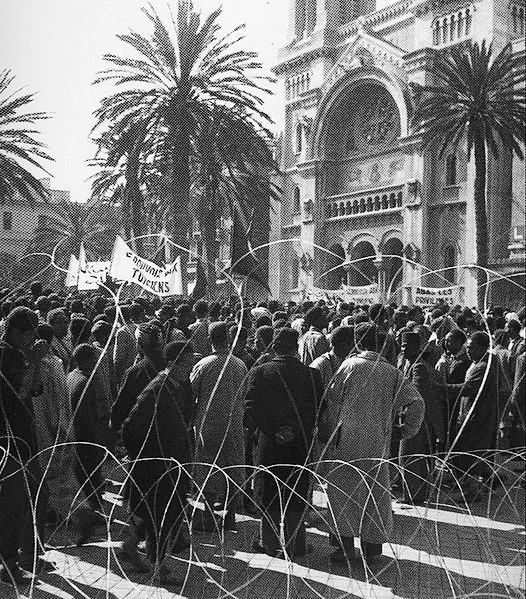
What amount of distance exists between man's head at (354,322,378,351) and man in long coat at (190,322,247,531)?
1210 mm

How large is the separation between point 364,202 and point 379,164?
1968 millimetres

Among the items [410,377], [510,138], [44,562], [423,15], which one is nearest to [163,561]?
[44,562]

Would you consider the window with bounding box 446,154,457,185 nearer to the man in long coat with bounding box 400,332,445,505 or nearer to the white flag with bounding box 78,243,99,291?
the white flag with bounding box 78,243,99,291

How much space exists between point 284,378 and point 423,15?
3458cm

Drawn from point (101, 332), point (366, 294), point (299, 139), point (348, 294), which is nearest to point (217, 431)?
point (101, 332)

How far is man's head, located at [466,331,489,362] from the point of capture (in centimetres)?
805

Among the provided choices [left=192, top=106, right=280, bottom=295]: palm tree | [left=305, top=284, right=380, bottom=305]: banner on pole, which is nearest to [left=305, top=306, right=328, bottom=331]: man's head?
[left=192, top=106, right=280, bottom=295]: palm tree

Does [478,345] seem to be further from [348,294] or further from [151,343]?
[348,294]

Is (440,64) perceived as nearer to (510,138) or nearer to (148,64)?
(510,138)

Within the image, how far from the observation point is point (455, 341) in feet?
29.6

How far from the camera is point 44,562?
5988mm

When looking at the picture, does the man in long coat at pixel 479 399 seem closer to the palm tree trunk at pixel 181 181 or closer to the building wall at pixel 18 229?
the palm tree trunk at pixel 181 181

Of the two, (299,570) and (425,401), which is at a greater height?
(425,401)

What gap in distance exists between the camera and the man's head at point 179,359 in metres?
6.07
